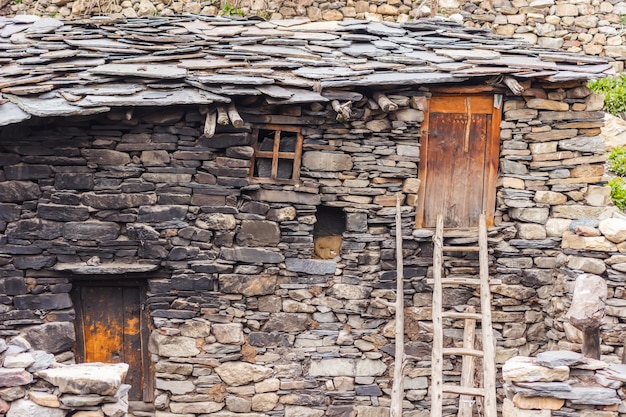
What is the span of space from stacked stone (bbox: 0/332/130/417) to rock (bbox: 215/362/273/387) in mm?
1891

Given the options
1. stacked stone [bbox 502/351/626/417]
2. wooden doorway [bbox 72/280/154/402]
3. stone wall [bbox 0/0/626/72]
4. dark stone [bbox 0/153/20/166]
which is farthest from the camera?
stone wall [bbox 0/0/626/72]

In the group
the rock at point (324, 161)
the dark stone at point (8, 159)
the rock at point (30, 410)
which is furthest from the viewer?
the rock at point (324, 161)

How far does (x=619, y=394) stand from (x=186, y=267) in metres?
3.68

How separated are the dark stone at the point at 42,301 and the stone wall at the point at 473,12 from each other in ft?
18.2

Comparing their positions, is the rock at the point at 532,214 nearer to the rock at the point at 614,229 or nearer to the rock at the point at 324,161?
the rock at the point at 614,229

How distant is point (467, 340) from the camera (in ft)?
21.9

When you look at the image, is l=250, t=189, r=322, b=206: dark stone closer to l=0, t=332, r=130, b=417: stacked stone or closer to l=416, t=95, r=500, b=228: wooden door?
l=416, t=95, r=500, b=228: wooden door

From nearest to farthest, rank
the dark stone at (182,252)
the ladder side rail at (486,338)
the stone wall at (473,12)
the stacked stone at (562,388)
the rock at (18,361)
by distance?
the rock at (18,361) < the stacked stone at (562,388) < the ladder side rail at (486,338) < the dark stone at (182,252) < the stone wall at (473,12)

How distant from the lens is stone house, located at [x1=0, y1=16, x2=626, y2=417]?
265 inches

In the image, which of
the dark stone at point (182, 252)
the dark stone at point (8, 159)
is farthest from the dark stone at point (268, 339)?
the dark stone at point (8, 159)

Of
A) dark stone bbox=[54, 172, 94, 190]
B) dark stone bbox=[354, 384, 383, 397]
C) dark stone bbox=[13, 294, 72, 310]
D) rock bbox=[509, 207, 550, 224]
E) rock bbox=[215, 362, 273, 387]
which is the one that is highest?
dark stone bbox=[54, 172, 94, 190]

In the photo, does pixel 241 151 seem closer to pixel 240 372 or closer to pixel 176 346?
pixel 176 346

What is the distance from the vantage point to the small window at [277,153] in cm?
692

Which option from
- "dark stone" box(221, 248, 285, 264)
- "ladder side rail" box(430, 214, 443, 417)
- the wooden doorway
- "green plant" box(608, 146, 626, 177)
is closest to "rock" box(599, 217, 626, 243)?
"ladder side rail" box(430, 214, 443, 417)
